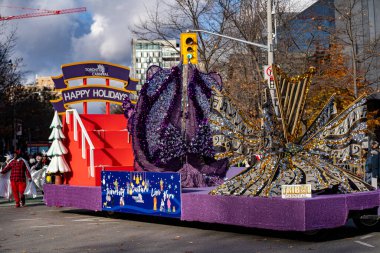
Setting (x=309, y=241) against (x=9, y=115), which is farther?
(x=9, y=115)

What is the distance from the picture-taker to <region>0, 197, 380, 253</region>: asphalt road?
10.9 meters

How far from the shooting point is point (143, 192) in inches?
560

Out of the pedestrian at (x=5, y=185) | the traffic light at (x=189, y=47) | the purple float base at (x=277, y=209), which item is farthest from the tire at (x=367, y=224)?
the pedestrian at (x=5, y=185)

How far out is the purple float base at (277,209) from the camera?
10.8 meters

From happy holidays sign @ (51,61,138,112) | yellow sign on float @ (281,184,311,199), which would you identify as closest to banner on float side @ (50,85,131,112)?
happy holidays sign @ (51,61,138,112)

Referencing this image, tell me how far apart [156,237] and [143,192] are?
6.21 feet

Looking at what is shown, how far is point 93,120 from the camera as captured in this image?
732 inches

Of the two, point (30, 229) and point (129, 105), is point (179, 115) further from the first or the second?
point (30, 229)

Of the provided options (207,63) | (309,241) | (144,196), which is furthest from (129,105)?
(207,63)

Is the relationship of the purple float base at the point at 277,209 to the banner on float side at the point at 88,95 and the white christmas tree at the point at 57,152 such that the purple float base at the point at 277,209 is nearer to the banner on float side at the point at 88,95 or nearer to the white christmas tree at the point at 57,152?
the white christmas tree at the point at 57,152

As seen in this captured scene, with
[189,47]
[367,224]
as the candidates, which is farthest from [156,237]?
[189,47]

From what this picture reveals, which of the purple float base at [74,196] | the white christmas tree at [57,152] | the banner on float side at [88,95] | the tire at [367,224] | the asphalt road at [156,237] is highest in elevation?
the banner on float side at [88,95]

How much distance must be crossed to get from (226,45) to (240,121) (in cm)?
2305

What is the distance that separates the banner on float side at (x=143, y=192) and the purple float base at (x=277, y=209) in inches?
14.0
